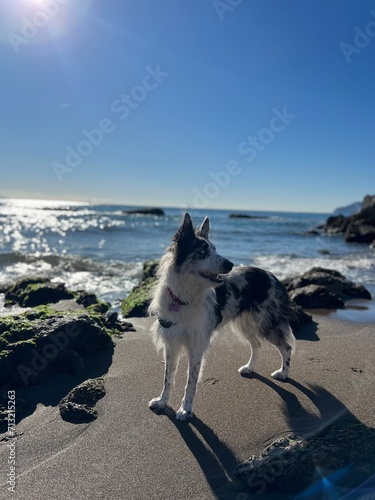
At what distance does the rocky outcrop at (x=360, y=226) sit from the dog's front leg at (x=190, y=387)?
30806 mm

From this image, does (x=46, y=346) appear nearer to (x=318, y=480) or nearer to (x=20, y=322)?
(x=20, y=322)

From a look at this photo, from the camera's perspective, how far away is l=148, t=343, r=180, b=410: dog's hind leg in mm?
4434

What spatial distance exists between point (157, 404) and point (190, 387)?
43 cm

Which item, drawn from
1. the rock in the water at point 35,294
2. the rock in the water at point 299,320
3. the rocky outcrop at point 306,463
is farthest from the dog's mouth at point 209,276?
the rock in the water at point 35,294

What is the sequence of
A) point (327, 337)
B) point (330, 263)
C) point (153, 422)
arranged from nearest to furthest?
point (153, 422)
point (327, 337)
point (330, 263)

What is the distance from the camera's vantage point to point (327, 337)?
6.71m

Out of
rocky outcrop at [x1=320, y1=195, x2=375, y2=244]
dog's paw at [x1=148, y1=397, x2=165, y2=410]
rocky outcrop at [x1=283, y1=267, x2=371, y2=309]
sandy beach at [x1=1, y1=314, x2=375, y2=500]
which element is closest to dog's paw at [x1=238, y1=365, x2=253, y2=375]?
sandy beach at [x1=1, y1=314, x2=375, y2=500]

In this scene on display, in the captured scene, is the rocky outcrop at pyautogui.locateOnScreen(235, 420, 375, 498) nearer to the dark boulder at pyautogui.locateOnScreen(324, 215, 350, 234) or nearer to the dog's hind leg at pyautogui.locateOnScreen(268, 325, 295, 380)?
the dog's hind leg at pyautogui.locateOnScreen(268, 325, 295, 380)

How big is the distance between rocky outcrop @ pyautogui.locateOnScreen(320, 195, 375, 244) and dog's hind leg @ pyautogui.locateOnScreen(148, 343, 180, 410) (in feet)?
101

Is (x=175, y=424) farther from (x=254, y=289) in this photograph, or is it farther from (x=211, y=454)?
(x=254, y=289)

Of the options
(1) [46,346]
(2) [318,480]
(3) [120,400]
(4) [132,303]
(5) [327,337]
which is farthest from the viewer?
(4) [132,303]

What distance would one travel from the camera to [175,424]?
13.5 feet

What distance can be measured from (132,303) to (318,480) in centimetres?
582

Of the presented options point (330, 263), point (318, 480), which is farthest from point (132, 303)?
point (330, 263)
